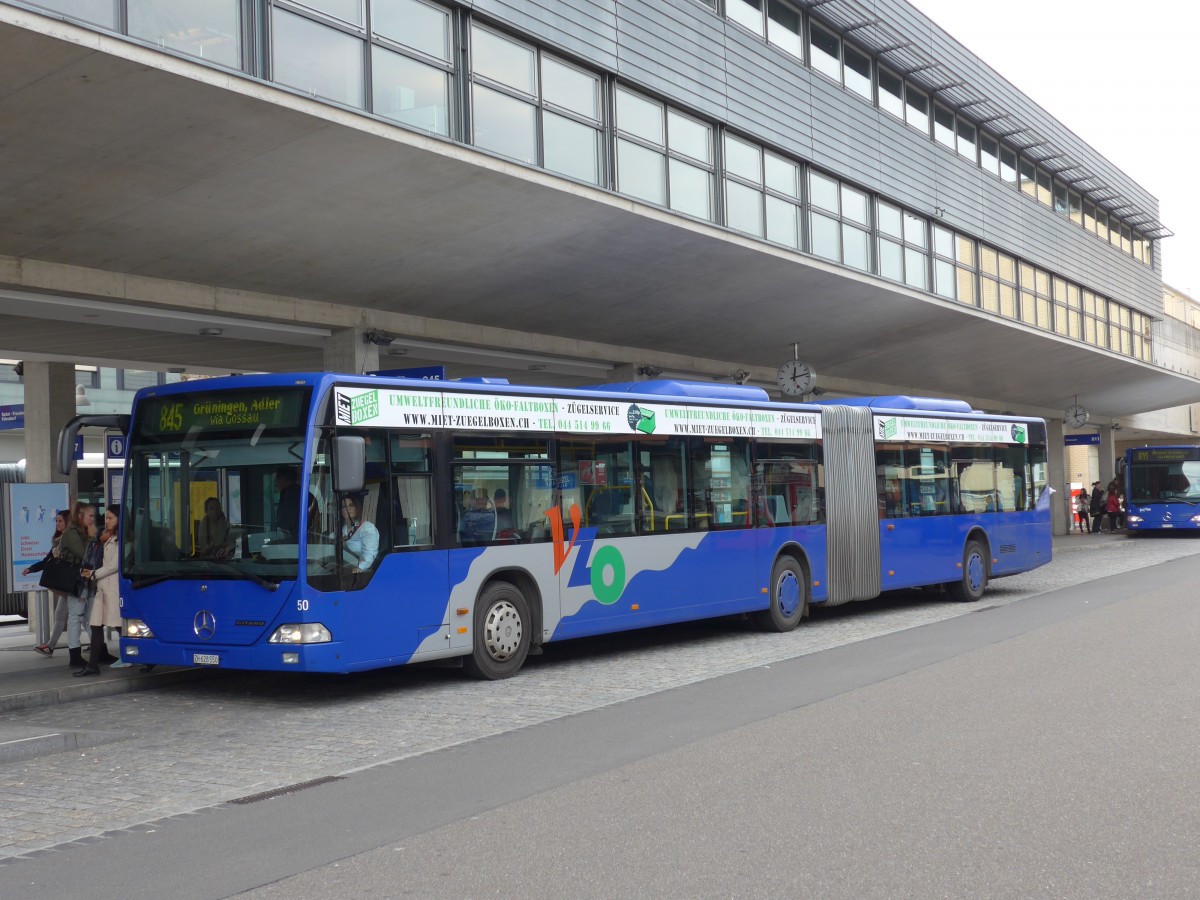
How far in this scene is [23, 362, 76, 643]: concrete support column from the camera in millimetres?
18406

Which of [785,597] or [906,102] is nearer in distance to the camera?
[785,597]

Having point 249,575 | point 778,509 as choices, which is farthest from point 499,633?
point 778,509

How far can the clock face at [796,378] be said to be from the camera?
79.2 feet

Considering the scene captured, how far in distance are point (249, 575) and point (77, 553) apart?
11.3ft

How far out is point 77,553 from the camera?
42.6 feet

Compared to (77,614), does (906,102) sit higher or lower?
higher

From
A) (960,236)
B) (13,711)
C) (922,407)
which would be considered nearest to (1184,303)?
(960,236)

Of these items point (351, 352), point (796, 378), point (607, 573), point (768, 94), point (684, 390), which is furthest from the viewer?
point (796, 378)

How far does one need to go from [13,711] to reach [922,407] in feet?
43.8

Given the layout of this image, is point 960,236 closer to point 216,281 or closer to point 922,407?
point 922,407

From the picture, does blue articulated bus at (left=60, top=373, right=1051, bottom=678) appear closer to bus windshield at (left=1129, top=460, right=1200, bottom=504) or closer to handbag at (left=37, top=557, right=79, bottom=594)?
handbag at (left=37, top=557, right=79, bottom=594)

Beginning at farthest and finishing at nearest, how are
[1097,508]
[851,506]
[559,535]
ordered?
[1097,508] → [851,506] → [559,535]

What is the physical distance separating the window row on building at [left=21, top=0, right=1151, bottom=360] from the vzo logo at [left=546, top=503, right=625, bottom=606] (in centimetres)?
480

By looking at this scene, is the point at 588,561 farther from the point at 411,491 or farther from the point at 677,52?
the point at 677,52
